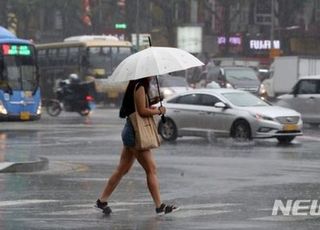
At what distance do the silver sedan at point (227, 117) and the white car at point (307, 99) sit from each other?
20.0ft

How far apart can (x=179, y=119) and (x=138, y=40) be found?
34207 mm

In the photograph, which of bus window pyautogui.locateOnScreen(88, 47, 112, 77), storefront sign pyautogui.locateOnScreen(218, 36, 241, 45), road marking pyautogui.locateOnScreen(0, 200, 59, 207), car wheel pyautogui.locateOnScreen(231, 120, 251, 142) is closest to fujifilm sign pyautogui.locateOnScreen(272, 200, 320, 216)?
road marking pyautogui.locateOnScreen(0, 200, 59, 207)

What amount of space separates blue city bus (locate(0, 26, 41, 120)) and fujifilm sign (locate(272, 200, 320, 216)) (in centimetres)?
2339

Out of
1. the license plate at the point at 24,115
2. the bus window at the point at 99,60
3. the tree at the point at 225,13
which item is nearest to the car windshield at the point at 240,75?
the bus window at the point at 99,60

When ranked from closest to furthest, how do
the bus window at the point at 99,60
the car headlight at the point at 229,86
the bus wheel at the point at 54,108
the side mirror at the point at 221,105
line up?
the side mirror at the point at 221,105 < the bus wheel at the point at 54,108 < the car headlight at the point at 229,86 < the bus window at the point at 99,60

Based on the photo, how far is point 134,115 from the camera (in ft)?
40.5

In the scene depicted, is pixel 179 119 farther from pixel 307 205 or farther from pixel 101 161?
pixel 307 205

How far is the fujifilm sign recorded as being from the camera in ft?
40.6

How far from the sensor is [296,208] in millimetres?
12867

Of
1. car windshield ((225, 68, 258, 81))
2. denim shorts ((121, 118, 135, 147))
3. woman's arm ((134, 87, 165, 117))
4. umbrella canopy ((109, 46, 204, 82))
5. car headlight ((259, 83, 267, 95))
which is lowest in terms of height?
car headlight ((259, 83, 267, 95))

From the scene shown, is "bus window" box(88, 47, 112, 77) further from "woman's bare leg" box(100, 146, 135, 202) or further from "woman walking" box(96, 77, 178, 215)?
"woman walking" box(96, 77, 178, 215)

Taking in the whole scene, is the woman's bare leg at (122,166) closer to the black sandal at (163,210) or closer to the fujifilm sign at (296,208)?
the black sandal at (163,210)

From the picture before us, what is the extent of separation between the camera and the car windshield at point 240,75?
5207 cm

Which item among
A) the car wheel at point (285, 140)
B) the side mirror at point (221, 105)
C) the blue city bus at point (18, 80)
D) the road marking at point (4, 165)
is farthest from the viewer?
the blue city bus at point (18, 80)
